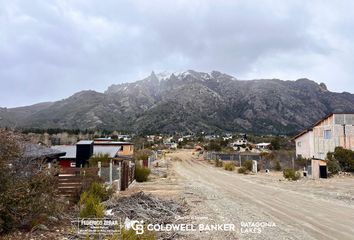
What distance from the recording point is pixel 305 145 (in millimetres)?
50406

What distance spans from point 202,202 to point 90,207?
8.40 m

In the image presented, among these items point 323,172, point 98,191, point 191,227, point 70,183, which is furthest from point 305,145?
point 191,227

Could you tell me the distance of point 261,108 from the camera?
593 ft

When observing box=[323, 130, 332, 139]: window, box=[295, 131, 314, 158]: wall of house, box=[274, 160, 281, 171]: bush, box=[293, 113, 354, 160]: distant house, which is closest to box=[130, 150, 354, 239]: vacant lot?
box=[293, 113, 354, 160]: distant house

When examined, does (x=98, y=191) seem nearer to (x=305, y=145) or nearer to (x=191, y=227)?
(x=191, y=227)

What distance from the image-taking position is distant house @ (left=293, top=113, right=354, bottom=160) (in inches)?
1574

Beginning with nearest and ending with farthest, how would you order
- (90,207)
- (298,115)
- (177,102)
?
1. (90,207)
2. (298,115)
3. (177,102)

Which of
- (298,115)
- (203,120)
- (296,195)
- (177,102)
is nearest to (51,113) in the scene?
(177,102)

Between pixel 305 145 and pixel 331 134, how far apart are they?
30.1ft

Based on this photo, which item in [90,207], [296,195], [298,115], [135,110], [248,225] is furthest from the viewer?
[135,110]

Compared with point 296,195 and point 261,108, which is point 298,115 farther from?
point 296,195

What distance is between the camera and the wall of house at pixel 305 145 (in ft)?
157

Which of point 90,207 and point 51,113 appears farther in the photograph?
point 51,113

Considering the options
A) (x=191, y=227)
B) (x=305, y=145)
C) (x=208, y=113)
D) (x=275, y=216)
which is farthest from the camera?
(x=208, y=113)
